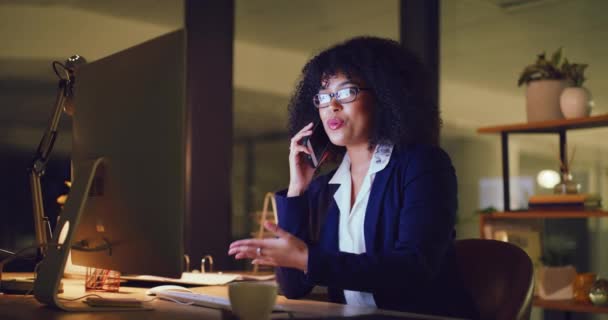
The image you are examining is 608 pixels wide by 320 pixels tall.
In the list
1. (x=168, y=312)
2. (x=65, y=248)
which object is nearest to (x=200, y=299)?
(x=168, y=312)

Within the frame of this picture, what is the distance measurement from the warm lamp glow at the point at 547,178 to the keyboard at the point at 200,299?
305cm

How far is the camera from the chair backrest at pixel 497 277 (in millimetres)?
1641

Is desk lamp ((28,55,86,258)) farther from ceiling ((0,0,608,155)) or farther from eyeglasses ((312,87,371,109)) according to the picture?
ceiling ((0,0,608,155))

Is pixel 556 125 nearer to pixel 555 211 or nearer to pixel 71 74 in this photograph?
pixel 555 211

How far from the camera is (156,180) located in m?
1.29

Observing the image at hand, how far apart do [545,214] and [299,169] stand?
76.9 inches

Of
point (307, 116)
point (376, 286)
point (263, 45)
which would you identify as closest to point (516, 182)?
point (263, 45)

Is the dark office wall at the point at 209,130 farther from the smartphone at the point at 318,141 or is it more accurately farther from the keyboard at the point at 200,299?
the keyboard at the point at 200,299

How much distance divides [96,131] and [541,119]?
2676 mm

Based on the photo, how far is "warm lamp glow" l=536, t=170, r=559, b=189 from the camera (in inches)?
→ 164

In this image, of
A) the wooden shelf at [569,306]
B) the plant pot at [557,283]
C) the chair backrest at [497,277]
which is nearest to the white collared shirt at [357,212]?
the chair backrest at [497,277]

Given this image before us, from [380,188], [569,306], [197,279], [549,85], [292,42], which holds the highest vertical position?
[292,42]

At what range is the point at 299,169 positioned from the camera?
→ 1938mm

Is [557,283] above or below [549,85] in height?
below
